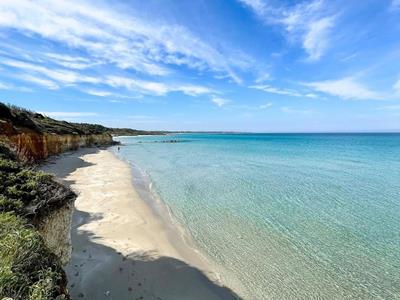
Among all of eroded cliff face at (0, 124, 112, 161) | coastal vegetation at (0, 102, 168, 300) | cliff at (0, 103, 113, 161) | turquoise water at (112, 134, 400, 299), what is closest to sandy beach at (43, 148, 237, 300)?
turquoise water at (112, 134, 400, 299)

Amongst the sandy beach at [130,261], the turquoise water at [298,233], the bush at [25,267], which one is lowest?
the turquoise water at [298,233]

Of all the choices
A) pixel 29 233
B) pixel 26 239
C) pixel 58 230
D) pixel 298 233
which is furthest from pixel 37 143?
pixel 26 239

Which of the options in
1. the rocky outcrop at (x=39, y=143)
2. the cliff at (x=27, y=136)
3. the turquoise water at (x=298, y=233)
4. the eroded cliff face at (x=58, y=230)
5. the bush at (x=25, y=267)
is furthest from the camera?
the cliff at (x=27, y=136)

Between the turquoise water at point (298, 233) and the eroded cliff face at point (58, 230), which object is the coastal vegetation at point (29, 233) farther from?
the turquoise water at point (298, 233)

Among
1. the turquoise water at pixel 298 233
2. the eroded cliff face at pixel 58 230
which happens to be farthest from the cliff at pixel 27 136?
the turquoise water at pixel 298 233

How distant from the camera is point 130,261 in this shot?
741 centimetres

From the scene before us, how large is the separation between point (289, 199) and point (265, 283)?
8.47 meters

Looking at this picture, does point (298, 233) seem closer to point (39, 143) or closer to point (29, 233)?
point (29, 233)

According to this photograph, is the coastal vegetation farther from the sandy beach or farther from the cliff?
the cliff

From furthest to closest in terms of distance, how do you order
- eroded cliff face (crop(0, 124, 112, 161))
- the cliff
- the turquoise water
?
the cliff, eroded cliff face (crop(0, 124, 112, 161)), the turquoise water

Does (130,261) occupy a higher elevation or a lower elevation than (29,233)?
lower

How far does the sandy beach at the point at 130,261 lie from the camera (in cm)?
614

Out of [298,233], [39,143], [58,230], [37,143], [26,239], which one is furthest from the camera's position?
[39,143]

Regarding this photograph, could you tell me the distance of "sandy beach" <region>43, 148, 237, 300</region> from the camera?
20.1 ft
